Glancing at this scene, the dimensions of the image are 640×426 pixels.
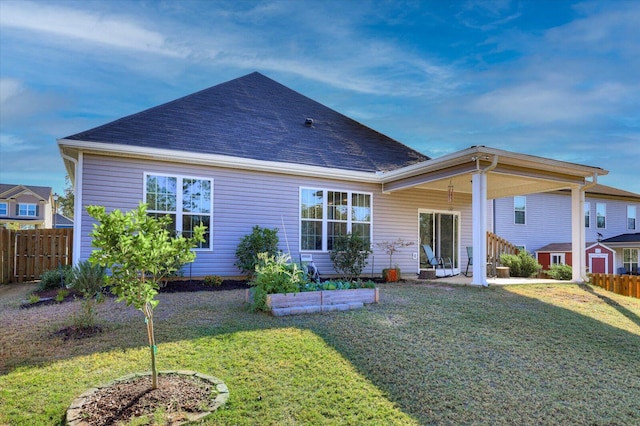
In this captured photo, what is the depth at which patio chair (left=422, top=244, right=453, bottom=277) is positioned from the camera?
1177 cm

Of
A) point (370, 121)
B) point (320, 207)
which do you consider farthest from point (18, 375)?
point (370, 121)

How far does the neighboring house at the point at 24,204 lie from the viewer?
101 feet

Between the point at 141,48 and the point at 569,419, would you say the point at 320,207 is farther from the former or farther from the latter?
the point at 569,419

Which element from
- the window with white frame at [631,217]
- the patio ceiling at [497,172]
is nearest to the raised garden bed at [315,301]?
the patio ceiling at [497,172]

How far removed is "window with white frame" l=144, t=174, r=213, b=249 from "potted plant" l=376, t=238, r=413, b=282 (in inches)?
182

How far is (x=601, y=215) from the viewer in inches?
813

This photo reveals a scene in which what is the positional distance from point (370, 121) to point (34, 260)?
39.1ft

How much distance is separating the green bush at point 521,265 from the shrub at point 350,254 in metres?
5.64

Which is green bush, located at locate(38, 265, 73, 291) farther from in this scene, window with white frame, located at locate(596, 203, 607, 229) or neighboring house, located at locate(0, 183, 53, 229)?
neighboring house, located at locate(0, 183, 53, 229)

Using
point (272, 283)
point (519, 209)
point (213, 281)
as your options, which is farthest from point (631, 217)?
point (272, 283)

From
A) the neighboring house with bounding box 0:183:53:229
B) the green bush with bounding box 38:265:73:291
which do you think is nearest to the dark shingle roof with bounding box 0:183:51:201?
the neighboring house with bounding box 0:183:53:229

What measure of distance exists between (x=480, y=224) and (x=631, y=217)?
1950 cm

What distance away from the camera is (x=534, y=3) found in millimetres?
9492

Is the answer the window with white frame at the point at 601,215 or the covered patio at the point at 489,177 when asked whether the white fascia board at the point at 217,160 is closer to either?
the covered patio at the point at 489,177
